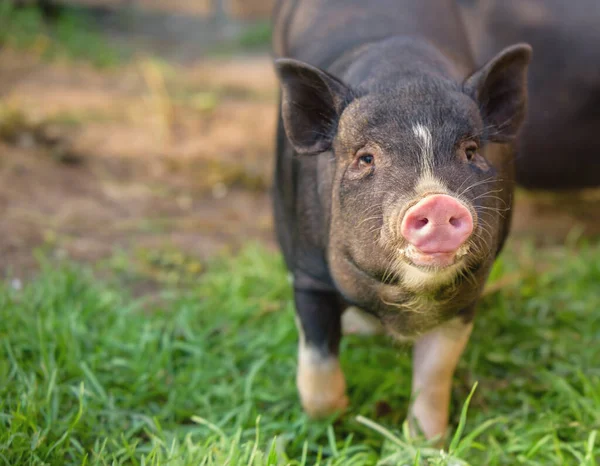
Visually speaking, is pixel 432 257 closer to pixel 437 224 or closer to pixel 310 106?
pixel 437 224

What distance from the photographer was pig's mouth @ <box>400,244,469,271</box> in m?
2.55

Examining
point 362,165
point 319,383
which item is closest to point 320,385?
point 319,383

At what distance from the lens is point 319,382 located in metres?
3.46

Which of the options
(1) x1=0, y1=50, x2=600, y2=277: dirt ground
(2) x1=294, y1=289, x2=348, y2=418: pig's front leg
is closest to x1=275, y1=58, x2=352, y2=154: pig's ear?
(2) x1=294, y1=289, x2=348, y2=418: pig's front leg

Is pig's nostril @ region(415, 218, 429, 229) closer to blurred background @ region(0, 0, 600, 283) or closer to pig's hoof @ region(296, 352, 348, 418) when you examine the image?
pig's hoof @ region(296, 352, 348, 418)

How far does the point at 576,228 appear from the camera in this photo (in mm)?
5984

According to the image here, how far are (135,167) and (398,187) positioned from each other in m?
3.95

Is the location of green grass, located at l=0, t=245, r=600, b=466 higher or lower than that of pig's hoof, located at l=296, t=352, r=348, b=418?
lower

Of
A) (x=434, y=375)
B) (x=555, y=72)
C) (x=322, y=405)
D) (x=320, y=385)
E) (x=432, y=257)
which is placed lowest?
(x=322, y=405)

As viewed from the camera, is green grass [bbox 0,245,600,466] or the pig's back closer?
green grass [bbox 0,245,600,466]

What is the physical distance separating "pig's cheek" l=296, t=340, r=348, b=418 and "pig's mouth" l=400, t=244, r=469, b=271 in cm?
96

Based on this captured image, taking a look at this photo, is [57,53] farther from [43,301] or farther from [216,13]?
[43,301]

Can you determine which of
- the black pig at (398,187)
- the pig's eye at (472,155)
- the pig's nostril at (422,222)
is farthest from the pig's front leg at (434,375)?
the pig's nostril at (422,222)

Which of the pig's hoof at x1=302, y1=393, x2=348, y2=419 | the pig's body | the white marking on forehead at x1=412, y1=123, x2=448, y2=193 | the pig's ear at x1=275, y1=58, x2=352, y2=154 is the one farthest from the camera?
the pig's body
